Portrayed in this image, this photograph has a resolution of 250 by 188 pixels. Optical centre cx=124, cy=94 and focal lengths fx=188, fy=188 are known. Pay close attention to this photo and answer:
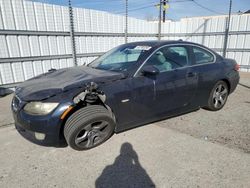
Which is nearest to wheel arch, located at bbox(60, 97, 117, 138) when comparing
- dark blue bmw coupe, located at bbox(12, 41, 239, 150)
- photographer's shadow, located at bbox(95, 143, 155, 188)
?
dark blue bmw coupe, located at bbox(12, 41, 239, 150)

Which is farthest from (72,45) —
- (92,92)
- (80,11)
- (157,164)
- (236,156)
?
(236,156)

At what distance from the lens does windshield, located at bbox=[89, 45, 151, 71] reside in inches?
128

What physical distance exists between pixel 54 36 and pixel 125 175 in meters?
5.46

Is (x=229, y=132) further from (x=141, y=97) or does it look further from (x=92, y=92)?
(x=92, y=92)

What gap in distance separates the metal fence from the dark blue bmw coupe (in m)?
3.06

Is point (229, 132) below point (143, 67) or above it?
below

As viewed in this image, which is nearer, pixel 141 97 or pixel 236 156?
pixel 236 156

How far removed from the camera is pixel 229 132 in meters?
3.37

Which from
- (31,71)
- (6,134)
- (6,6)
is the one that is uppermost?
(6,6)

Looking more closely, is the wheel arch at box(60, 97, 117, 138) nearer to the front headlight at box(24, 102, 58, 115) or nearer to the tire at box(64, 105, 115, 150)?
the tire at box(64, 105, 115, 150)

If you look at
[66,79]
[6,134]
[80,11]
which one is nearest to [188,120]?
[66,79]

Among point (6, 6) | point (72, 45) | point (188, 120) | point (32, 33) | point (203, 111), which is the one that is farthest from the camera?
point (72, 45)

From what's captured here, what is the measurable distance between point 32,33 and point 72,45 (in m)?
1.35

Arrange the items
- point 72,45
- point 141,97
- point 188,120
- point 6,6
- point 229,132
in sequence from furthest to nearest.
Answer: point 72,45, point 6,6, point 188,120, point 229,132, point 141,97
